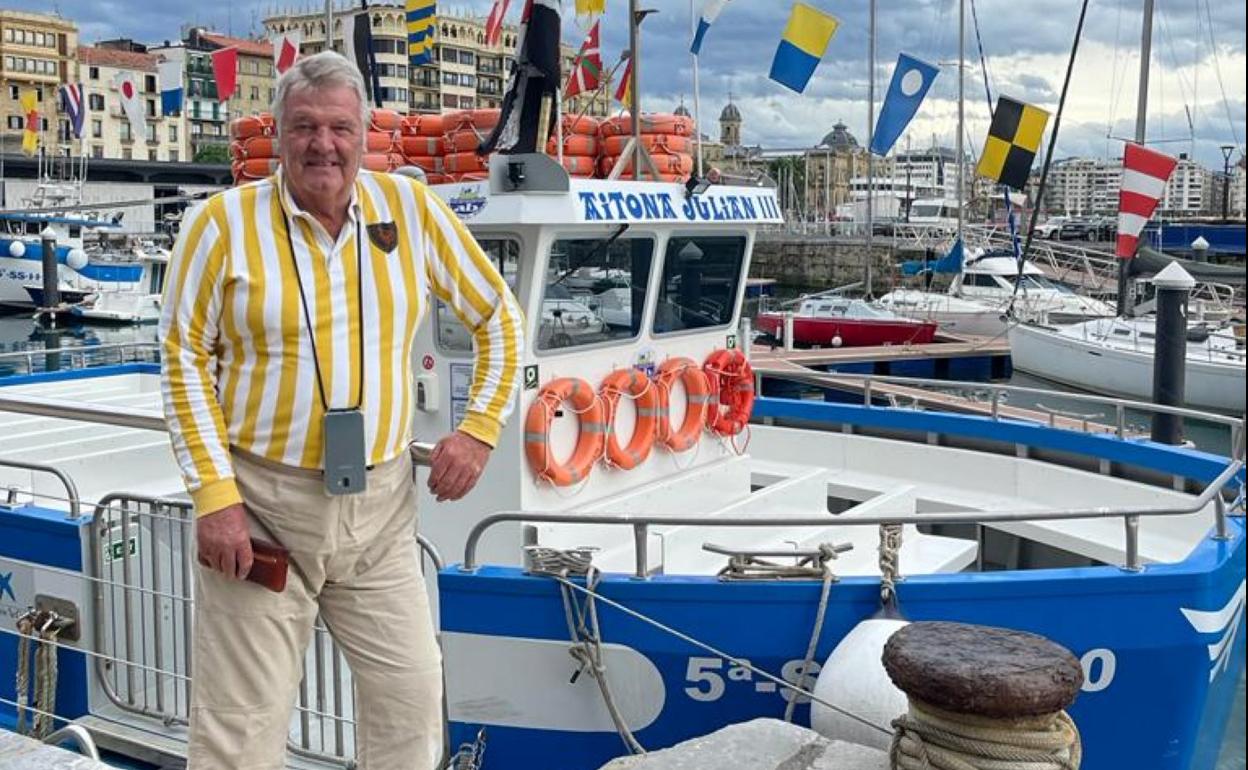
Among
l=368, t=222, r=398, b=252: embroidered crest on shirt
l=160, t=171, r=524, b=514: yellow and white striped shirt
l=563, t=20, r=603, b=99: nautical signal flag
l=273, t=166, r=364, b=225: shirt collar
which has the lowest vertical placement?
l=160, t=171, r=524, b=514: yellow and white striped shirt

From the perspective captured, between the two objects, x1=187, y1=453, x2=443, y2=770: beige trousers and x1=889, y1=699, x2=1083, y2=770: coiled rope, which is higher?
x1=187, y1=453, x2=443, y2=770: beige trousers

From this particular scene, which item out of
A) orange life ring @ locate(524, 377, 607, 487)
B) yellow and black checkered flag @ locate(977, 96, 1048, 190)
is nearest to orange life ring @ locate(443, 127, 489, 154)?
orange life ring @ locate(524, 377, 607, 487)

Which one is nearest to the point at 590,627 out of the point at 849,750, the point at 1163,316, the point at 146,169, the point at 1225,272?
the point at 849,750

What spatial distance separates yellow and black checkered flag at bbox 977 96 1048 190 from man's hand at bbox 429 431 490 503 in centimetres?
1594

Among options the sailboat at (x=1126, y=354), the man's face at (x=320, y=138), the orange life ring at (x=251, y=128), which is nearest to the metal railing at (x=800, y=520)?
the man's face at (x=320, y=138)

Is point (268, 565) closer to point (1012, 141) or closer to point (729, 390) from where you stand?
point (729, 390)

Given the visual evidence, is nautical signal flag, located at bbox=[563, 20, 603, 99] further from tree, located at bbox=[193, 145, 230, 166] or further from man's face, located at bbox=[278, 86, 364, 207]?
tree, located at bbox=[193, 145, 230, 166]

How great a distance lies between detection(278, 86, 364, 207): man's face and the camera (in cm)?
281

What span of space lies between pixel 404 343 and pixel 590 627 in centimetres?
204

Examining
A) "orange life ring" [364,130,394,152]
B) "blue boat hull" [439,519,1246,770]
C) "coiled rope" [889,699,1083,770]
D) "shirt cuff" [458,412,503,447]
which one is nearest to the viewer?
"shirt cuff" [458,412,503,447]

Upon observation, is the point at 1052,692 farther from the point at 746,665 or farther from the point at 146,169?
the point at 146,169

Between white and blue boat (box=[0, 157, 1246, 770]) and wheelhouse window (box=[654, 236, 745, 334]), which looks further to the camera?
wheelhouse window (box=[654, 236, 745, 334])

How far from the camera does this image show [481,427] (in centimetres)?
311

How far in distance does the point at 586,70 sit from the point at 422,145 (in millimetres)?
2507
